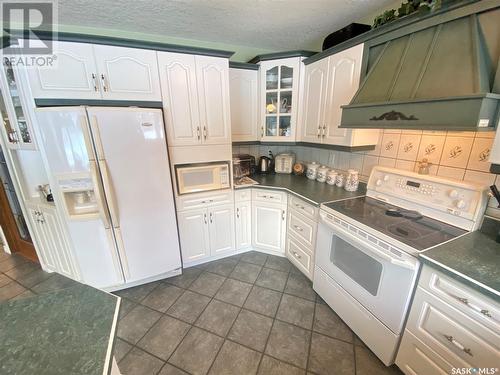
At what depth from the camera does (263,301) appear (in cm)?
193

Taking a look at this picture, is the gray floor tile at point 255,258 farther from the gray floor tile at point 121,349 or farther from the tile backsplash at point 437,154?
the tile backsplash at point 437,154

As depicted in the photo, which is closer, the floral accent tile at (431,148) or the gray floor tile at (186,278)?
the floral accent tile at (431,148)

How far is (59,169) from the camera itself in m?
1.65

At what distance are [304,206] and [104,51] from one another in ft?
6.99

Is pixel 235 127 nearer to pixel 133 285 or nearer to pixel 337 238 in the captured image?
pixel 337 238

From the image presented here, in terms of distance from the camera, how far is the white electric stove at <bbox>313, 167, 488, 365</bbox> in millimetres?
1229

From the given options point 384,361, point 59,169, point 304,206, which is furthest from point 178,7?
point 384,361

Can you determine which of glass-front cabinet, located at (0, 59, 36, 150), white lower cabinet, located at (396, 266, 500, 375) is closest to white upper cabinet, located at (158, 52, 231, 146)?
glass-front cabinet, located at (0, 59, 36, 150)

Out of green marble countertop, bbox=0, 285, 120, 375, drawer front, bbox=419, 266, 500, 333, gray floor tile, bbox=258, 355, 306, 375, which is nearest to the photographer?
green marble countertop, bbox=0, 285, 120, 375

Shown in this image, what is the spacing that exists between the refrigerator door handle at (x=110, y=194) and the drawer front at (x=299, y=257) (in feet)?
5.66

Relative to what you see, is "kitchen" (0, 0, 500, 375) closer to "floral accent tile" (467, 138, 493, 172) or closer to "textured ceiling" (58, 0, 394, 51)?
"floral accent tile" (467, 138, 493, 172)

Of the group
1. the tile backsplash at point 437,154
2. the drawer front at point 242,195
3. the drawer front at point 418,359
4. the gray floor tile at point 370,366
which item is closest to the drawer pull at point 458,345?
the drawer front at point 418,359

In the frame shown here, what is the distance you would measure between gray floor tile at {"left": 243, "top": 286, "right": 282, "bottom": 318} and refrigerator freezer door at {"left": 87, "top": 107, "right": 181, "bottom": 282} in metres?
0.86

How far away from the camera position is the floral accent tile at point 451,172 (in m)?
1.44
